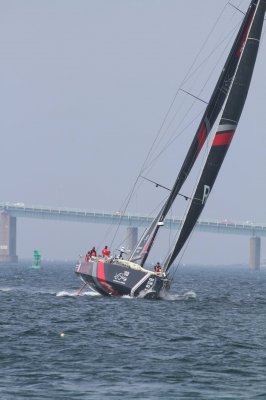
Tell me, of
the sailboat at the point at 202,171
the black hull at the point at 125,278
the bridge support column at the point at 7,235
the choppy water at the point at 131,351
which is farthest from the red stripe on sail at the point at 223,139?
the bridge support column at the point at 7,235

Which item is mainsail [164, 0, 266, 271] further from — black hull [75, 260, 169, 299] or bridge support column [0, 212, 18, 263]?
bridge support column [0, 212, 18, 263]

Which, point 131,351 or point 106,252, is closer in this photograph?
point 131,351

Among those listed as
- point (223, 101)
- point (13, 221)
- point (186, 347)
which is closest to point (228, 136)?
point (223, 101)

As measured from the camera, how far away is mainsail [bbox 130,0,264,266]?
152ft

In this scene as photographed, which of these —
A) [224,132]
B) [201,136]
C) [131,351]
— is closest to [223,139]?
[224,132]

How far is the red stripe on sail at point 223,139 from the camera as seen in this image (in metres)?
45.2

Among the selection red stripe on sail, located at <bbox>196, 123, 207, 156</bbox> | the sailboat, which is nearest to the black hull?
the sailboat

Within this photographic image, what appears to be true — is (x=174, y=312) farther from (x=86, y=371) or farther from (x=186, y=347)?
(x=86, y=371)

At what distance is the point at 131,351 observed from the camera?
27.1 m

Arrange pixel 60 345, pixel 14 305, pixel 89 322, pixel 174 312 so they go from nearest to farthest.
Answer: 1. pixel 60 345
2. pixel 89 322
3. pixel 174 312
4. pixel 14 305

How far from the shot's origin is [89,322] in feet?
115

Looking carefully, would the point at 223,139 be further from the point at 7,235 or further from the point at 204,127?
the point at 7,235

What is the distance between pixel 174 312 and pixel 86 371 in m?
16.7

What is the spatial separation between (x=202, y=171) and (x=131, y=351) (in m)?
18.9
